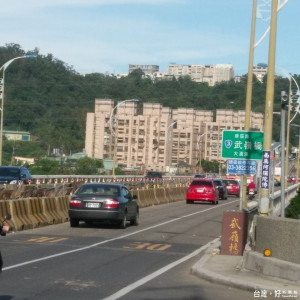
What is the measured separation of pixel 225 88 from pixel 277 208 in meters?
156

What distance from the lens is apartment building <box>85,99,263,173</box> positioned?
114 meters

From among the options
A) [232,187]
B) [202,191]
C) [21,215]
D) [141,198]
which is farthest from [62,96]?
[21,215]

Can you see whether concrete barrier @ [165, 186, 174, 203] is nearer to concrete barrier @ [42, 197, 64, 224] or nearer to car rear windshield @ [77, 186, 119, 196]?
concrete barrier @ [42, 197, 64, 224]

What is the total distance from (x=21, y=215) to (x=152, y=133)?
326 feet

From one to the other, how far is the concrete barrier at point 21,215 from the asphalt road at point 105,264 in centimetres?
37

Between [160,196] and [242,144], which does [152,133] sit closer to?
[160,196]

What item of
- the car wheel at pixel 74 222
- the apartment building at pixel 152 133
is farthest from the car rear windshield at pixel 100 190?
the apartment building at pixel 152 133

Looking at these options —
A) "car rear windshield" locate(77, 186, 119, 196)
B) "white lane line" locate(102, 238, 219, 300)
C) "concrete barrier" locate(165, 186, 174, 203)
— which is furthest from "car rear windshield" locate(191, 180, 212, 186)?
"white lane line" locate(102, 238, 219, 300)

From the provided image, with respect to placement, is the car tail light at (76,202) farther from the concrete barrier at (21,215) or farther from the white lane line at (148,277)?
the white lane line at (148,277)

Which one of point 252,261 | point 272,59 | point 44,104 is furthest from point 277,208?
point 44,104

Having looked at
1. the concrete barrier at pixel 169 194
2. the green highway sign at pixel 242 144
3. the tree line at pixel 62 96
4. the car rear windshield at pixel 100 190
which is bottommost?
the concrete barrier at pixel 169 194

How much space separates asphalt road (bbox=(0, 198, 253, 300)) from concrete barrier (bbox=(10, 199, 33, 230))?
37 cm

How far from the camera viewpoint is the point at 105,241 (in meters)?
21.4

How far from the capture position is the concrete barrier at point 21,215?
23.2 metres
